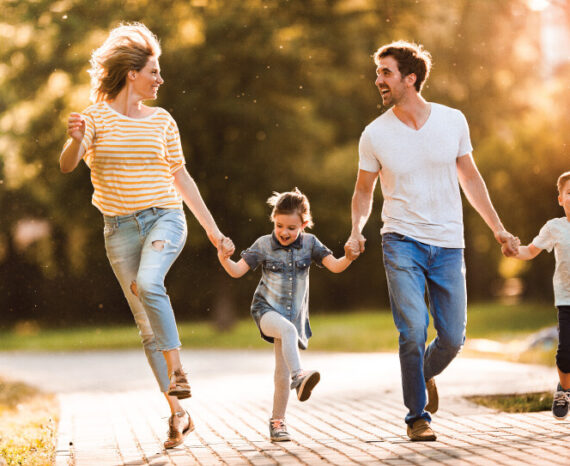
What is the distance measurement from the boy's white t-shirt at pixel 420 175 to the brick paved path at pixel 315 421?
4.07 feet

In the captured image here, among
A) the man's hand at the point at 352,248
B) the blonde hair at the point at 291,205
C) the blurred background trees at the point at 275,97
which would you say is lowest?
the man's hand at the point at 352,248

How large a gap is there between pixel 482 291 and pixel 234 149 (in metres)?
12.1

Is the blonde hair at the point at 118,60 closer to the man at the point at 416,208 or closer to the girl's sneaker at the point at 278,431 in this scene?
the man at the point at 416,208

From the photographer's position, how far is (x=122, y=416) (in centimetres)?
841

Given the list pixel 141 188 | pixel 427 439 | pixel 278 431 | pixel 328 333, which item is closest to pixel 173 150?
pixel 141 188

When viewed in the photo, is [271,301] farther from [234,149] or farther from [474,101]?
[474,101]

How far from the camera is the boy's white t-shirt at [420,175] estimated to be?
6.05 m

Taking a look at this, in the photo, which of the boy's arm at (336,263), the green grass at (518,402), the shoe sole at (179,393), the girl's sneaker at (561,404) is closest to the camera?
the shoe sole at (179,393)

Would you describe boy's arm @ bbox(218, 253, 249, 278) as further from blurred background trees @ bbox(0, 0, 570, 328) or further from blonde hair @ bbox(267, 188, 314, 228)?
blurred background trees @ bbox(0, 0, 570, 328)

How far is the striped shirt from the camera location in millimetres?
5973

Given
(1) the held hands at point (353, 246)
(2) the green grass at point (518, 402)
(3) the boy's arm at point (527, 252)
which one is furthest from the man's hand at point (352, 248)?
(2) the green grass at point (518, 402)

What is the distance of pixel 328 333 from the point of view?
74.6 feet

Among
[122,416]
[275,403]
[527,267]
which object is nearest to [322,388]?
[122,416]

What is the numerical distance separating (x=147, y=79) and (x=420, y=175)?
1.68 m
